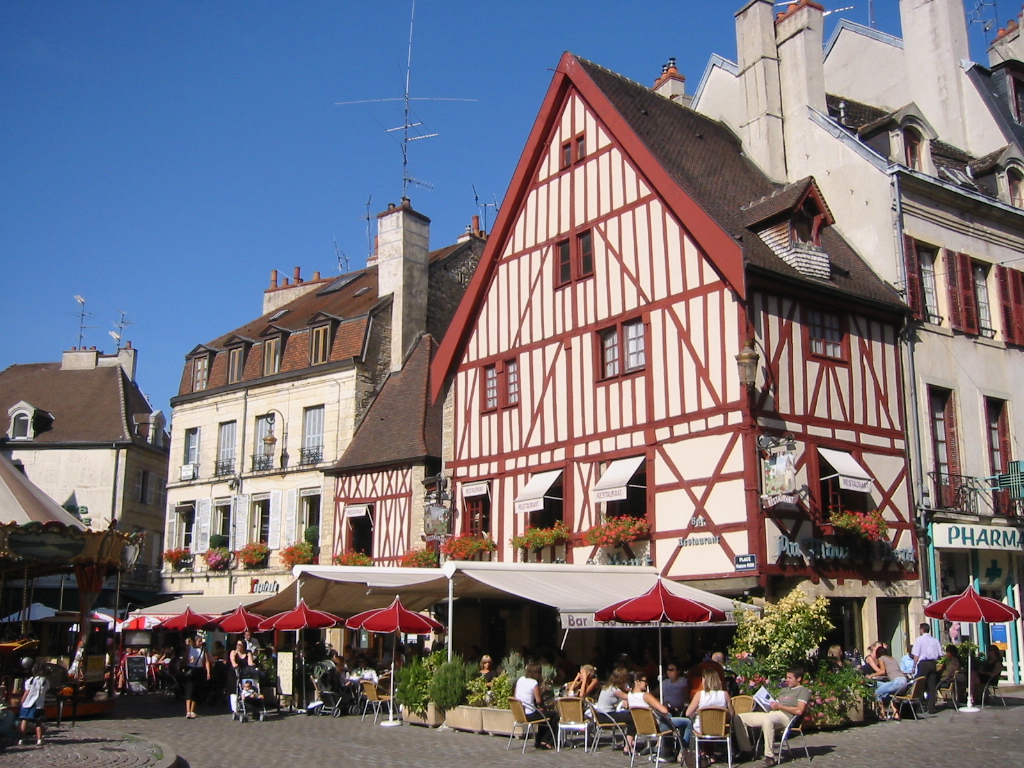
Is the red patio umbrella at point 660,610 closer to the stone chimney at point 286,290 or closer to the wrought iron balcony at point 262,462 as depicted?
the wrought iron balcony at point 262,462

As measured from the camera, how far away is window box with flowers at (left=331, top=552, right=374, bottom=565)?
2267cm

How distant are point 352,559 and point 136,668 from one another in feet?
19.0

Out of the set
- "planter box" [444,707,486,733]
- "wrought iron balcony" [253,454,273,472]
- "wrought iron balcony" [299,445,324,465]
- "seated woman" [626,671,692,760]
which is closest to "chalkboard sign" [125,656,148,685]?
"wrought iron balcony" [253,454,273,472]

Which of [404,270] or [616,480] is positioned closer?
[616,480]

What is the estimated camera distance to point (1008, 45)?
81.4 ft

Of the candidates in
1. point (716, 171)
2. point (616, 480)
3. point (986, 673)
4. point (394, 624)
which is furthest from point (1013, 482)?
point (394, 624)

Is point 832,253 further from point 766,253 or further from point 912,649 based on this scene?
point 912,649

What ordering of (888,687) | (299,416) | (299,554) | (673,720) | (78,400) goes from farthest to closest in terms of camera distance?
(78,400) → (299,416) → (299,554) → (888,687) → (673,720)

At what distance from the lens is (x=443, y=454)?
2128 cm

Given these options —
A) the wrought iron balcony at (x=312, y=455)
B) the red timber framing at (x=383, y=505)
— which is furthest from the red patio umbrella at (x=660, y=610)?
the wrought iron balcony at (x=312, y=455)

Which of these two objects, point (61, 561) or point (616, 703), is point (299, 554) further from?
point (616, 703)

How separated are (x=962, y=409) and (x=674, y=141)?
6.70 m

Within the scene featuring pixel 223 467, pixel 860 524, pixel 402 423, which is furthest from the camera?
pixel 223 467

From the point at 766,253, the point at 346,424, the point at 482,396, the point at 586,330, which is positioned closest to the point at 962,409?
the point at 766,253
